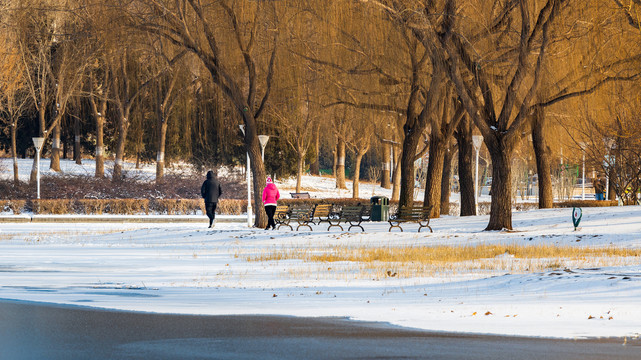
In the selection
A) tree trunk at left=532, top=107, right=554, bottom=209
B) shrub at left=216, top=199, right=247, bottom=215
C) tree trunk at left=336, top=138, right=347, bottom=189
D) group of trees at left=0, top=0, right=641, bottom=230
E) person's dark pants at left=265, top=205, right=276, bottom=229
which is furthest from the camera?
tree trunk at left=336, top=138, right=347, bottom=189

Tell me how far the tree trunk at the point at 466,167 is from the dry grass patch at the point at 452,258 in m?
13.9

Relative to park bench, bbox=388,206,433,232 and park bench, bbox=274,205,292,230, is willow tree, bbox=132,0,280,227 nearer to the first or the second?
park bench, bbox=274,205,292,230

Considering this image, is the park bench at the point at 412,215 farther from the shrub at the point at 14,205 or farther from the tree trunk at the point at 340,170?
the tree trunk at the point at 340,170

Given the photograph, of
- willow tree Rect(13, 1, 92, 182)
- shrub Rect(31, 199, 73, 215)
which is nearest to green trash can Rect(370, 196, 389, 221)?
shrub Rect(31, 199, 73, 215)

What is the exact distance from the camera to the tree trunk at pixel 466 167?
37.7 meters

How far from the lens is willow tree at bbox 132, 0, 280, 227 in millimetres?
29172

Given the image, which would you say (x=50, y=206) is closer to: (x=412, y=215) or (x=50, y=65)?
(x=50, y=65)

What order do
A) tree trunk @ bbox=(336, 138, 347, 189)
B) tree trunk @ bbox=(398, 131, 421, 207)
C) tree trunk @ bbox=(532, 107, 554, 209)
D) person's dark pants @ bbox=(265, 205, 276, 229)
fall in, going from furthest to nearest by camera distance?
1. tree trunk @ bbox=(336, 138, 347, 189)
2. tree trunk @ bbox=(532, 107, 554, 209)
3. tree trunk @ bbox=(398, 131, 421, 207)
4. person's dark pants @ bbox=(265, 205, 276, 229)

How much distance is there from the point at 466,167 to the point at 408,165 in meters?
4.10

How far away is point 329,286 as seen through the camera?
1554 centimetres

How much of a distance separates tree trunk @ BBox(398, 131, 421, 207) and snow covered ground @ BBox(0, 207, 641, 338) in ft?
28.1

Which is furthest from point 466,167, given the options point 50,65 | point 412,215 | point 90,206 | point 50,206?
point 50,65

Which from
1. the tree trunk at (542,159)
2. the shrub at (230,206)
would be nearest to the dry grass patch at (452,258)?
the tree trunk at (542,159)

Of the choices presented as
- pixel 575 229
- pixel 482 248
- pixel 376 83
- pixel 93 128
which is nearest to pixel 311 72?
pixel 376 83
